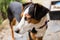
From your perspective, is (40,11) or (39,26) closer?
(40,11)

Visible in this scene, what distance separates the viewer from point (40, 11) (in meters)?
1.92

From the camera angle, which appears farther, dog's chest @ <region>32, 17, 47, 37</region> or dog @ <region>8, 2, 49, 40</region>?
dog's chest @ <region>32, 17, 47, 37</region>

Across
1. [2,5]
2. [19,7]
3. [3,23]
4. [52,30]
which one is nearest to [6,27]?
[3,23]

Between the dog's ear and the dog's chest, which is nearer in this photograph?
the dog's ear

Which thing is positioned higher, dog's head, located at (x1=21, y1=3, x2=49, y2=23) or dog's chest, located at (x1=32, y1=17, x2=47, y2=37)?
dog's head, located at (x1=21, y1=3, x2=49, y2=23)

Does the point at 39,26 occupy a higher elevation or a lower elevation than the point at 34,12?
lower

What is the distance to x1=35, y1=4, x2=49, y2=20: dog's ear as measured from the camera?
1.91 m

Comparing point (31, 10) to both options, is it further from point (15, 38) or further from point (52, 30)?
point (52, 30)

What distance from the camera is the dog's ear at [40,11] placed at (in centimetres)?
191

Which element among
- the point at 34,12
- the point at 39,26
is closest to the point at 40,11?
the point at 34,12

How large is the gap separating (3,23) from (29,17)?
6.44 feet

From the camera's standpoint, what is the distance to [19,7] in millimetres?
2283

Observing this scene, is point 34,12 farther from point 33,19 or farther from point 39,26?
A: point 39,26

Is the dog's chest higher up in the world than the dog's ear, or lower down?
lower down
